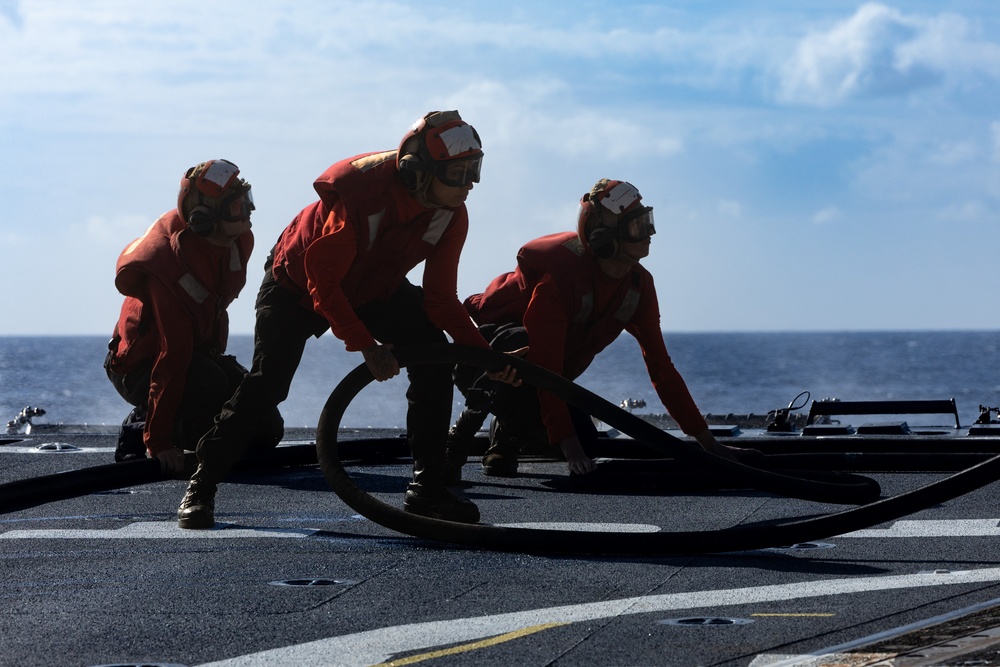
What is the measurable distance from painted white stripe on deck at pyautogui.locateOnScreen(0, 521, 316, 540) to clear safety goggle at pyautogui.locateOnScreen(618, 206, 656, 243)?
196 centimetres

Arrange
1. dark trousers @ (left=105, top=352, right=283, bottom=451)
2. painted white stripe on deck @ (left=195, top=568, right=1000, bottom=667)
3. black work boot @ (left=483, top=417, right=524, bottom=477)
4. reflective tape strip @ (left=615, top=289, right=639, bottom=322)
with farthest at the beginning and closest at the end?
dark trousers @ (left=105, top=352, right=283, bottom=451) < black work boot @ (left=483, top=417, right=524, bottom=477) < reflective tape strip @ (left=615, top=289, right=639, bottom=322) < painted white stripe on deck @ (left=195, top=568, right=1000, bottom=667)

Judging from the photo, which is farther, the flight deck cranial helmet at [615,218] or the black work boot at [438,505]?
the flight deck cranial helmet at [615,218]

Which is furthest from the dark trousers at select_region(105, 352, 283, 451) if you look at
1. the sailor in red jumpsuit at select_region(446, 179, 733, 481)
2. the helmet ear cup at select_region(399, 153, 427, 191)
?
the helmet ear cup at select_region(399, 153, 427, 191)

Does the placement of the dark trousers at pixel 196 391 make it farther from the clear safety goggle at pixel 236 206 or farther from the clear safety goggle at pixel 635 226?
the clear safety goggle at pixel 635 226

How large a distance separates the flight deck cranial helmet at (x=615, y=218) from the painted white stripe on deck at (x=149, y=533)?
1887mm

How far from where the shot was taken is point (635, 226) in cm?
614

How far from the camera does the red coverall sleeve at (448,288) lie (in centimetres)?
518

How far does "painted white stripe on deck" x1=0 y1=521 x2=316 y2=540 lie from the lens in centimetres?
510

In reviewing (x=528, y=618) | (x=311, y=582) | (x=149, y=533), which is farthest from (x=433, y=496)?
(x=528, y=618)

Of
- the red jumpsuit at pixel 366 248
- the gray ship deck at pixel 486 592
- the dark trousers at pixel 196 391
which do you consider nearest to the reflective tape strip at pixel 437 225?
the red jumpsuit at pixel 366 248

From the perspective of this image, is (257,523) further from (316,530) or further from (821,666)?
(821,666)

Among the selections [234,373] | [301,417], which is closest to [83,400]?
[301,417]

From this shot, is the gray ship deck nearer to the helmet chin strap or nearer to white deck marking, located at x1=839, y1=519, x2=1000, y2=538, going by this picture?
white deck marking, located at x1=839, y1=519, x2=1000, y2=538

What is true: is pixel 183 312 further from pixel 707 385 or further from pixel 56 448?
pixel 707 385
